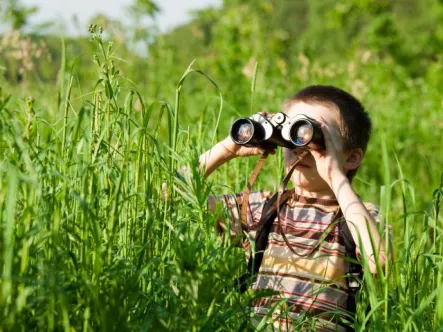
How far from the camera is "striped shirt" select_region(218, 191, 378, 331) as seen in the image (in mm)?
2061

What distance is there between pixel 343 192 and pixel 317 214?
0.53 feet

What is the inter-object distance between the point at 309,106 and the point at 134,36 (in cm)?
437

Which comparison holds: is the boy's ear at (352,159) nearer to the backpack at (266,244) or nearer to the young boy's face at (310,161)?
the young boy's face at (310,161)

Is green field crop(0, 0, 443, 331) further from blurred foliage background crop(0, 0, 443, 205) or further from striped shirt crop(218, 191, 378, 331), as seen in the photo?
blurred foliage background crop(0, 0, 443, 205)

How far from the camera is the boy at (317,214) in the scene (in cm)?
205

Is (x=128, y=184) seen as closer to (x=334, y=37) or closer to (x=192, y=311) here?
(x=192, y=311)

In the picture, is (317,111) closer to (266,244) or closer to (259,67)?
(266,244)

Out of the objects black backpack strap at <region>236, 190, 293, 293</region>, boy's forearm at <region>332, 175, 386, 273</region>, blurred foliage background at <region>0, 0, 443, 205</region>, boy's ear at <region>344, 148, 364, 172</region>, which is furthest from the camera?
blurred foliage background at <region>0, 0, 443, 205</region>

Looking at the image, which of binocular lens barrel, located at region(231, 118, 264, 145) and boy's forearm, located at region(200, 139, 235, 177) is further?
boy's forearm, located at region(200, 139, 235, 177)

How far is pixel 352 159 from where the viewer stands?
91.4 inches

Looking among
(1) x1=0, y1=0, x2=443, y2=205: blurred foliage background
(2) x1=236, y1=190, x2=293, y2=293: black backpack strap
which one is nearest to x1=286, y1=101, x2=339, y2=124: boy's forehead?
(2) x1=236, y1=190, x2=293, y2=293: black backpack strap

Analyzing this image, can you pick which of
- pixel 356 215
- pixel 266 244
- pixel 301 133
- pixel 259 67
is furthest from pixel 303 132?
pixel 259 67

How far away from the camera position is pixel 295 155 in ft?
7.23

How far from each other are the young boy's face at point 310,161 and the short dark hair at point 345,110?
2cm
